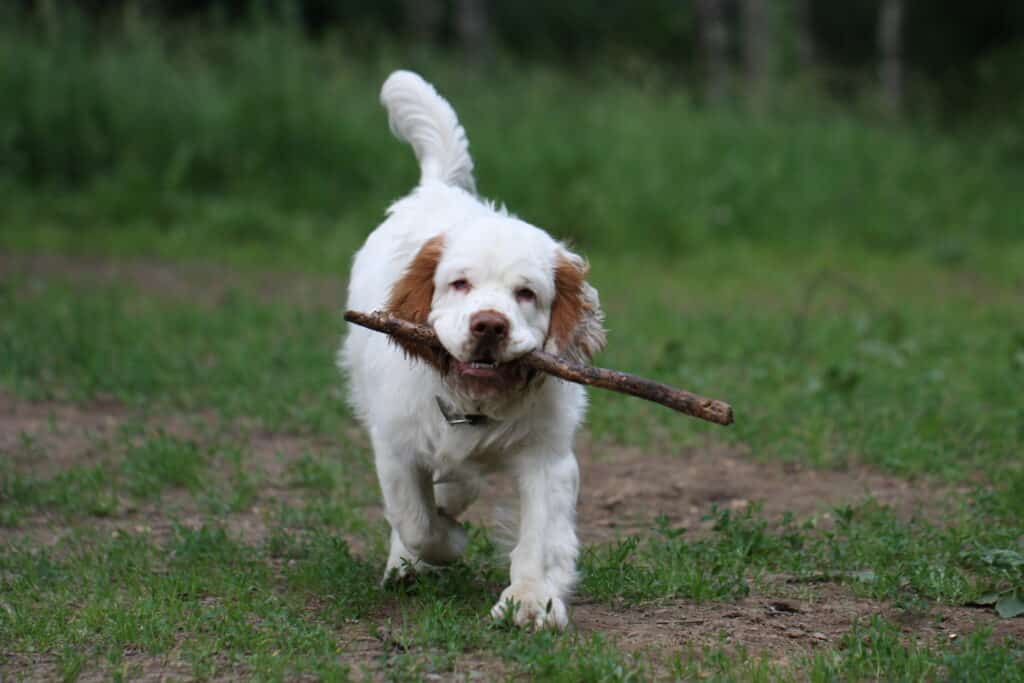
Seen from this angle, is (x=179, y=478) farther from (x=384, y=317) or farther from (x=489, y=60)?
(x=489, y=60)

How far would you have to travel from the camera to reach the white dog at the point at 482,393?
3859mm

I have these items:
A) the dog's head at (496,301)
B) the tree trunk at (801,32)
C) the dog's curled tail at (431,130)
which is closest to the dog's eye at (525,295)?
the dog's head at (496,301)

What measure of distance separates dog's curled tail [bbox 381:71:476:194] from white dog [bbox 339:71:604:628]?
96cm

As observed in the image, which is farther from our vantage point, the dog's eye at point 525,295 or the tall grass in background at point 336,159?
the tall grass in background at point 336,159

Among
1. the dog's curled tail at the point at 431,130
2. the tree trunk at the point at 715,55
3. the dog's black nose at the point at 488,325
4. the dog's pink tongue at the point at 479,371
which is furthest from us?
the tree trunk at the point at 715,55

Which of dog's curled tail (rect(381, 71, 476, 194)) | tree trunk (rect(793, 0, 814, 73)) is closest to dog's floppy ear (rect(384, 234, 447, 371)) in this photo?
dog's curled tail (rect(381, 71, 476, 194))

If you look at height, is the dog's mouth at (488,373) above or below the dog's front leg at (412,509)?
above

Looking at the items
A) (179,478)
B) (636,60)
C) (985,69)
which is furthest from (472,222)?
(985,69)

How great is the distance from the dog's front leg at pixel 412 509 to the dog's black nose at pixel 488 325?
2.26 ft

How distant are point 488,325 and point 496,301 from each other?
0.13 m

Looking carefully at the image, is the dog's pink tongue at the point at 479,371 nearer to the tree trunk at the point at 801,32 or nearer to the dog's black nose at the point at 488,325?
the dog's black nose at the point at 488,325

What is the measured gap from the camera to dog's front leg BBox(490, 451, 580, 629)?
12.7 feet

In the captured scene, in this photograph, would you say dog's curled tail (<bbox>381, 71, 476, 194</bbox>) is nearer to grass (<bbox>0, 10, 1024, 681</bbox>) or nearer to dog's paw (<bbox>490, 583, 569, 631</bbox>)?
grass (<bbox>0, 10, 1024, 681</bbox>)

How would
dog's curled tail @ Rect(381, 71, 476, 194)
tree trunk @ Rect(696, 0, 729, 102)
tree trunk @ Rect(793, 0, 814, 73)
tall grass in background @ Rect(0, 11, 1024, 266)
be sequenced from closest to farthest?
dog's curled tail @ Rect(381, 71, 476, 194)
tall grass in background @ Rect(0, 11, 1024, 266)
tree trunk @ Rect(696, 0, 729, 102)
tree trunk @ Rect(793, 0, 814, 73)
